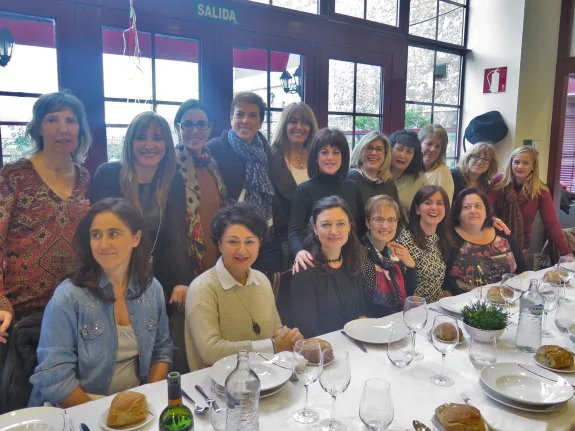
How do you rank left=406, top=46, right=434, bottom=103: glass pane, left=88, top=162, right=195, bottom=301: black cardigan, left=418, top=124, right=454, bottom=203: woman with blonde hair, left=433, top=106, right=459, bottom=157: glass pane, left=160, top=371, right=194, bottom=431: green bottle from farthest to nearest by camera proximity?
left=433, top=106, right=459, bottom=157: glass pane, left=406, top=46, right=434, bottom=103: glass pane, left=418, top=124, right=454, bottom=203: woman with blonde hair, left=88, top=162, right=195, bottom=301: black cardigan, left=160, top=371, right=194, bottom=431: green bottle

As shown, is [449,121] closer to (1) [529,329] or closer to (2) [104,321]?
(1) [529,329]

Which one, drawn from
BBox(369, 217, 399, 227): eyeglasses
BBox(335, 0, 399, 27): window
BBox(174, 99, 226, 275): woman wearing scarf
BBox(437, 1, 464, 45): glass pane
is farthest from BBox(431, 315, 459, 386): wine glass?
BBox(437, 1, 464, 45): glass pane

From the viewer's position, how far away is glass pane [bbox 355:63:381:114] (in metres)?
3.96

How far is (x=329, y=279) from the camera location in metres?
2.03

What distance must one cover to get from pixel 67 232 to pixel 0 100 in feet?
3.44

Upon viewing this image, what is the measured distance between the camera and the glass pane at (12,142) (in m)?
2.42

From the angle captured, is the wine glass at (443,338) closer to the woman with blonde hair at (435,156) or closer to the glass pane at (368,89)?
A: the woman with blonde hair at (435,156)

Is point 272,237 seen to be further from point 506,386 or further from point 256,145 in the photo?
point 506,386

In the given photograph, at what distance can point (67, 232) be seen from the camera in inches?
72.5

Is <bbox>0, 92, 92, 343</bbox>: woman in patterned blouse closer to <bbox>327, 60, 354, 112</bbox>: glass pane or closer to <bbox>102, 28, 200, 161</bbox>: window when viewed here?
<bbox>102, 28, 200, 161</bbox>: window

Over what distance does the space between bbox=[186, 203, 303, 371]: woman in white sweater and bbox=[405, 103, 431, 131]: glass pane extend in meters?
3.04

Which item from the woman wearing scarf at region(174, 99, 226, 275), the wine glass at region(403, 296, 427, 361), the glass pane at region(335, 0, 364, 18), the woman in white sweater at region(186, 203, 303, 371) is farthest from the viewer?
the glass pane at region(335, 0, 364, 18)

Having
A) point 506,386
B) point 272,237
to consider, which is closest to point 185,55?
point 272,237

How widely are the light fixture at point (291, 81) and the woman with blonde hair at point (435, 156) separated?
1.04 metres
